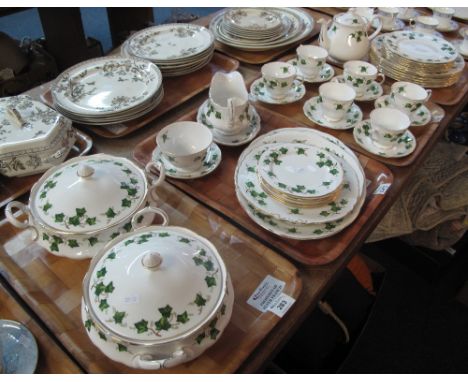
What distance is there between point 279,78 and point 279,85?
0.07 ft

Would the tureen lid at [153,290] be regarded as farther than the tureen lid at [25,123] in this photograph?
No

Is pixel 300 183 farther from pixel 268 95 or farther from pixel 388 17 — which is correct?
pixel 388 17

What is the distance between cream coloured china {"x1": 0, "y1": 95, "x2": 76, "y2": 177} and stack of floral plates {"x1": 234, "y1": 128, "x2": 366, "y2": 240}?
1.38 ft

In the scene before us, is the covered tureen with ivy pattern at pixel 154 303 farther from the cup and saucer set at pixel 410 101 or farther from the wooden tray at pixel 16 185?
the cup and saucer set at pixel 410 101

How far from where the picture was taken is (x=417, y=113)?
1.10m

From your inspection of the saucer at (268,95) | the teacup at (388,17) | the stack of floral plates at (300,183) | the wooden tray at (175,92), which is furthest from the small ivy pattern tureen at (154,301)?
the teacup at (388,17)

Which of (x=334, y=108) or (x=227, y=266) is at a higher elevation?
(x=334, y=108)

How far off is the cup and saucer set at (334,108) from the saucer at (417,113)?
62 millimetres

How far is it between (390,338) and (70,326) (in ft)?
3.58

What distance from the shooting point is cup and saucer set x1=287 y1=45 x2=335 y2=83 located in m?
1.18

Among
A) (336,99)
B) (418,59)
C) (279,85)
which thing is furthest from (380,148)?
(418,59)

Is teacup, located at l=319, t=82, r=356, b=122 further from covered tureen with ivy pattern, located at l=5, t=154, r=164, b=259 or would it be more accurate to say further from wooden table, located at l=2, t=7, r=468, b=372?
covered tureen with ivy pattern, located at l=5, t=154, r=164, b=259

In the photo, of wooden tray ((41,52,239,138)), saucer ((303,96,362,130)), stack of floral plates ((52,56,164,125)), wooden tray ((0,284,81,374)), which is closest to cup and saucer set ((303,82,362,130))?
saucer ((303,96,362,130))

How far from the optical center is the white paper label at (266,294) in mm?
699
